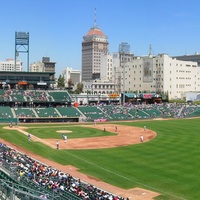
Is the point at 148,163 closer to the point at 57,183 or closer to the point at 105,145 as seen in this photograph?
the point at 105,145

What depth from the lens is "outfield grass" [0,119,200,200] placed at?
28.2 metres

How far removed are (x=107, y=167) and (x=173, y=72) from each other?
110072 millimetres

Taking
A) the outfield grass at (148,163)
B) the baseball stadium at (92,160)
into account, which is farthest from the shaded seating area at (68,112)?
the outfield grass at (148,163)

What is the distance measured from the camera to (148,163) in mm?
36094

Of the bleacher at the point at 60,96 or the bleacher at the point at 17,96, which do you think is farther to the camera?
the bleacher at the point at 60,96

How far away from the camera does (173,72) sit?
139125mm

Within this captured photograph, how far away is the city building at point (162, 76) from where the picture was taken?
450 ft

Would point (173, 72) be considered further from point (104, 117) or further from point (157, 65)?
point (104, 117)

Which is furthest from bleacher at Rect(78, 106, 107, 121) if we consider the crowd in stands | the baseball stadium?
the crowd in stands

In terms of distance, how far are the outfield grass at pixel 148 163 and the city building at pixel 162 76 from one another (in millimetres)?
84317

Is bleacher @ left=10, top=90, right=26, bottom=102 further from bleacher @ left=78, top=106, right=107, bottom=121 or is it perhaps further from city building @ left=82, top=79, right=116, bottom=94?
city building @ left=82, top=79, right=116, bottom=94

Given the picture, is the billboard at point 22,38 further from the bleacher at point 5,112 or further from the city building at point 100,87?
the city building at point 100,87

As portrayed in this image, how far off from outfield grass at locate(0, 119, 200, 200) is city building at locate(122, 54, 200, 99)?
3320 inches

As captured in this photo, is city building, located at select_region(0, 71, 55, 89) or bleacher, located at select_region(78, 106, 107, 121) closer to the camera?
bleacher, located at select_region(78, 106, 107, 121)
